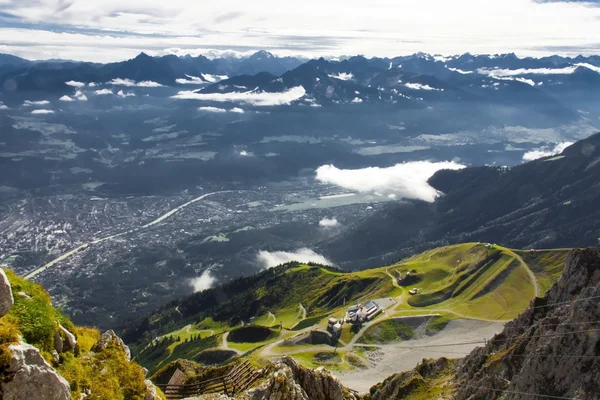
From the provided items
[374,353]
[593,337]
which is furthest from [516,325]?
[374,353]

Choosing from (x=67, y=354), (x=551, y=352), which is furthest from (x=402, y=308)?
(x=67, y=354)

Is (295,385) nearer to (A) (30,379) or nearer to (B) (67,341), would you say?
(B) (67,341)

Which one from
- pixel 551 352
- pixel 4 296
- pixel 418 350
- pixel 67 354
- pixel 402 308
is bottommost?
pixel 402 308

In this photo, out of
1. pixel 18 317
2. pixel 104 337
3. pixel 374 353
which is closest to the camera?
pixel 18 317

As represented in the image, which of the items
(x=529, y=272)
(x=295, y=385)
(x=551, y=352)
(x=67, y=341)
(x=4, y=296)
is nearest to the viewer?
(x=4, y=296)

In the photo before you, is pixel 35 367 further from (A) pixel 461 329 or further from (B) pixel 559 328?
(A) pixel 461 329

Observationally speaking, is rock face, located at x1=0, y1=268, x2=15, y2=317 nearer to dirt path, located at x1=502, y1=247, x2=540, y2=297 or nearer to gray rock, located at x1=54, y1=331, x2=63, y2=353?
gray rock, located at x1=54, y1=331, x2=63, y2=353
